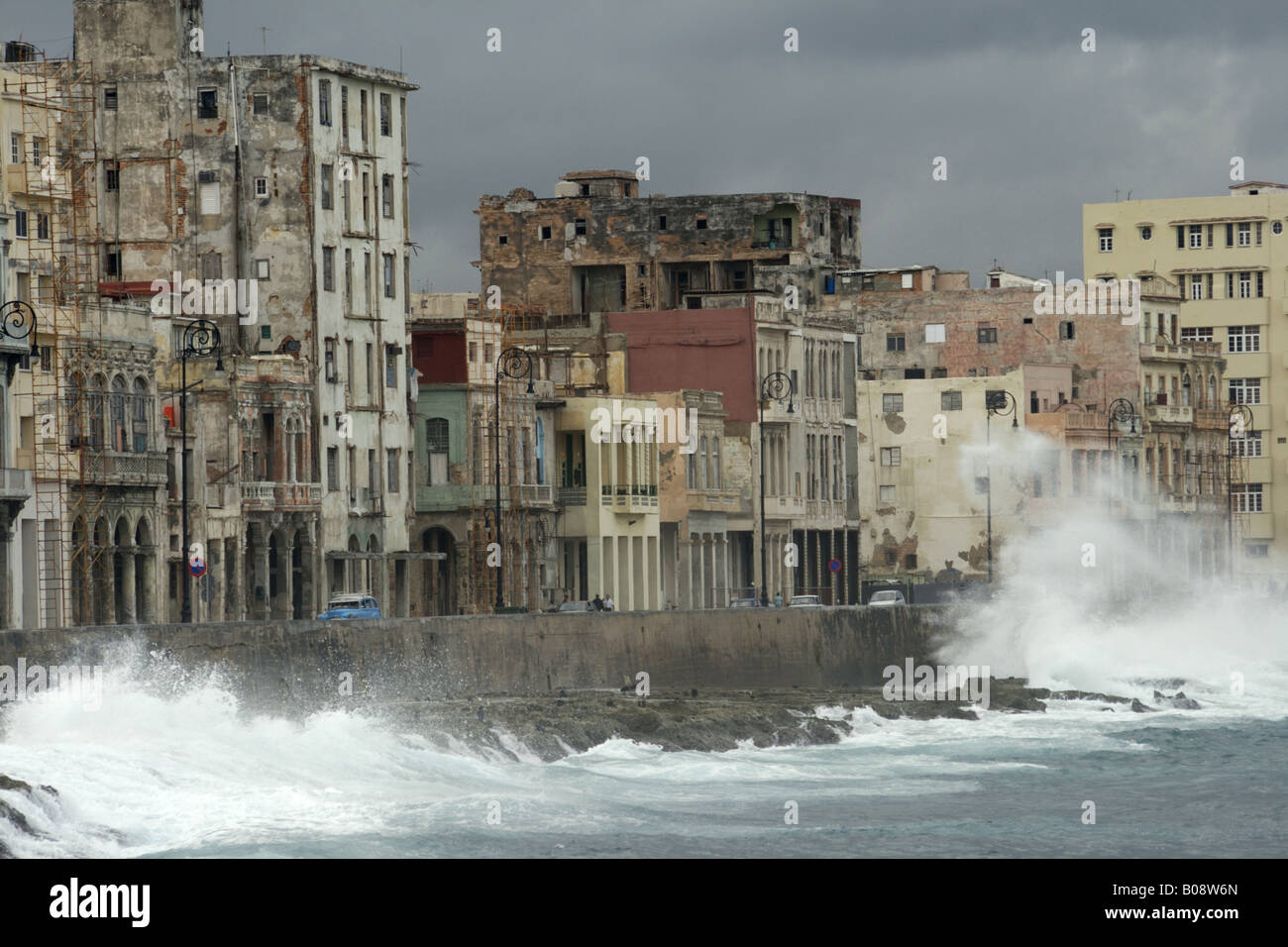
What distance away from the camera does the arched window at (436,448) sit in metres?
90.8

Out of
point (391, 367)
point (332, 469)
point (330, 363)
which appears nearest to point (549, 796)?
point (332, 469)

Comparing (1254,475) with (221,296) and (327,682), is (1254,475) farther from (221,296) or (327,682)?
(327,682)

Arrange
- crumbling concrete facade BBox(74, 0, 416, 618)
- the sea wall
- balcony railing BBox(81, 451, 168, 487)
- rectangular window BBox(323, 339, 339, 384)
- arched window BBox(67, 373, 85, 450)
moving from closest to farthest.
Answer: the sea wall
arched window BBox(67, 373, 85, 450)
balcony railing BBox(81, 451, 168, 487)
crumbling concrete facade BBox(74, 0, 416, 618)
rectangular window BBox(323, 339, 339, 384)

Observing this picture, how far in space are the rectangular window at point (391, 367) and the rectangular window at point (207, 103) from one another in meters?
8.89

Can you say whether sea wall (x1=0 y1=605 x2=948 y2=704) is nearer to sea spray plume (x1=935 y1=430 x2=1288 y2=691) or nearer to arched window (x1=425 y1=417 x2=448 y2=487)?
sea spray plume (x1=935 y1=430 x2=1288 y2=691)

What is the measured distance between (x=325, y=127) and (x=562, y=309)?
32259mm

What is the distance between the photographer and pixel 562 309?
119m

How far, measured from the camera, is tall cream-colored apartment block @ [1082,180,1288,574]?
141375 millimetres

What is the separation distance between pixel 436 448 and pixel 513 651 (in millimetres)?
25701

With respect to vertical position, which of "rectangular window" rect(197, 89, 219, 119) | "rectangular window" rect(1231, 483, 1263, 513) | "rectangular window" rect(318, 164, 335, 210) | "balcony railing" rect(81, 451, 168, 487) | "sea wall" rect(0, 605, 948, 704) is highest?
"rectangular window" rect(197, 89, 219, 119)

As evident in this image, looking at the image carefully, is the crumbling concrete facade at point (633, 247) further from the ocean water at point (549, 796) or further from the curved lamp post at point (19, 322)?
the ocean water at point (549, 796)

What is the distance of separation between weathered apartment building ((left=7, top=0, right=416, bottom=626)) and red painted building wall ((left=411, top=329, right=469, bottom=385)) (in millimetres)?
1526

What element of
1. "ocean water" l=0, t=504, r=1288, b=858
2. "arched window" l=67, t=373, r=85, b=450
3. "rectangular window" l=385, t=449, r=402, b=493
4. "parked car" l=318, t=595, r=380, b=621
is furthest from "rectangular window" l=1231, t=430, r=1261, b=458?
"arched window" l=67, t=373, r=85, b=450
